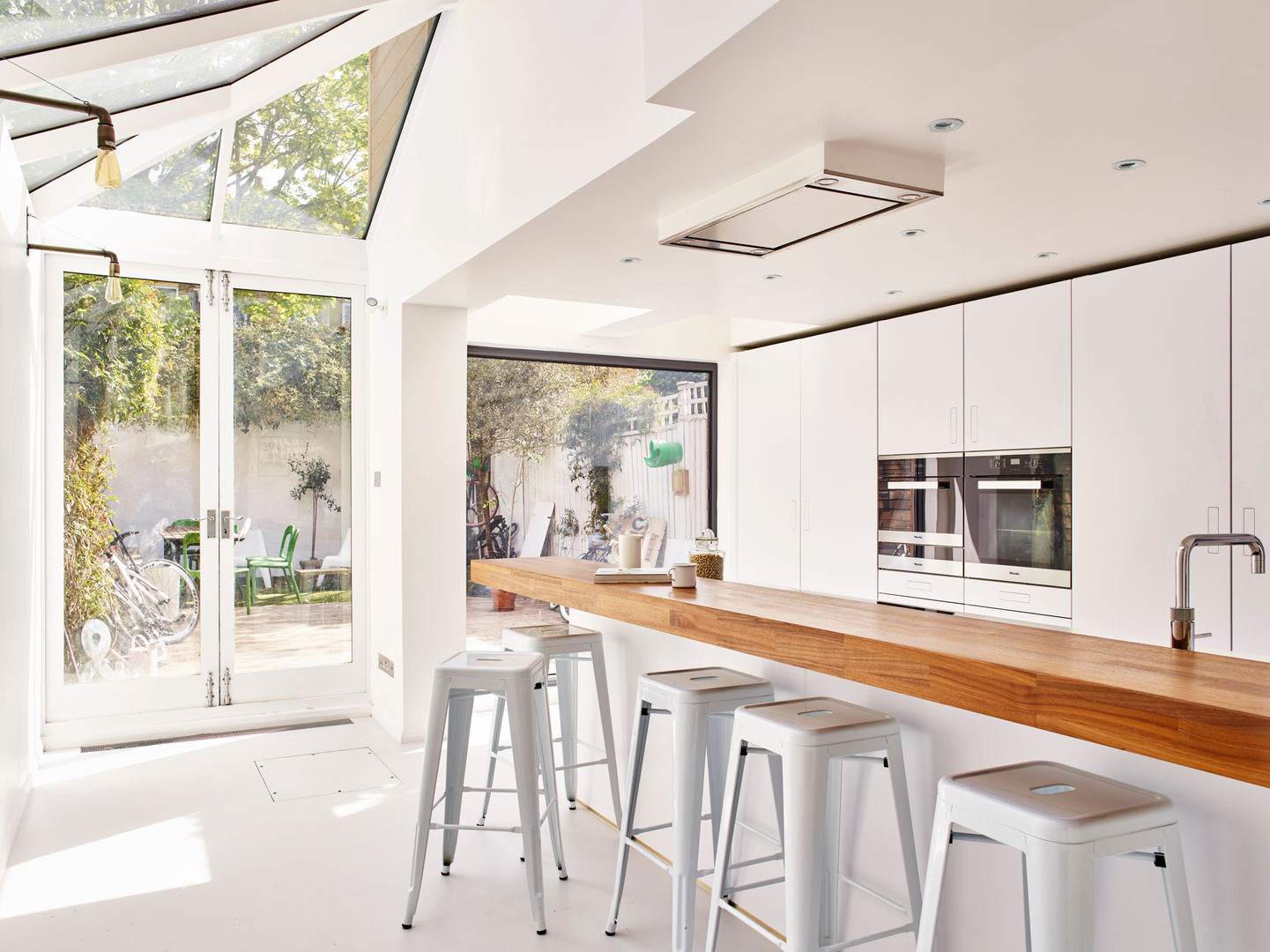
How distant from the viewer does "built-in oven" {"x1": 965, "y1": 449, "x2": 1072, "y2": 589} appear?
396cm

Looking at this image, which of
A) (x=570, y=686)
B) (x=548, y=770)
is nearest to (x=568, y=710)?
(x=570, y=686)

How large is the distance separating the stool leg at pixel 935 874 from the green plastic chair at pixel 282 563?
432 cm

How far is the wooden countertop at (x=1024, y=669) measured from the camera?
4.60 feet

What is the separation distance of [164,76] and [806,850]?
351cm

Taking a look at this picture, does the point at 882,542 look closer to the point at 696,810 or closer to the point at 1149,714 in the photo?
the point at 696,810

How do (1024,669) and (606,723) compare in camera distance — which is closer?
(1024,669)

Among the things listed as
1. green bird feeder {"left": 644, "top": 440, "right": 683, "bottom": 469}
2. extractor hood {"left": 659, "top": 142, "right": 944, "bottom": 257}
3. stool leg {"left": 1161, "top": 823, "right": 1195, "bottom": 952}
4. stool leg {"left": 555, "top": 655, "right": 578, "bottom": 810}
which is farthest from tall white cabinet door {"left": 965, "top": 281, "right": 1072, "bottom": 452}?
stool leg {"left": 1161, "top": 823, "right": 1195, "bottom": 952}

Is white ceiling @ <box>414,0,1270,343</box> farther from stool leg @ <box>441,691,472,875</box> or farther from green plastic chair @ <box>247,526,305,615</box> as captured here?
green plastic chair @ <box>247,526,305,615</box>

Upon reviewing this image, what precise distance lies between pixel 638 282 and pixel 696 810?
2.39 metres

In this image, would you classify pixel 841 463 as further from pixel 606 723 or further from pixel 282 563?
pixel 282 563

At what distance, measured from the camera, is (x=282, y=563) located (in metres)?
5.18

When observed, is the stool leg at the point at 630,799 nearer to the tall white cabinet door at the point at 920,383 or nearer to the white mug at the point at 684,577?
the white mug at the point at 684,577

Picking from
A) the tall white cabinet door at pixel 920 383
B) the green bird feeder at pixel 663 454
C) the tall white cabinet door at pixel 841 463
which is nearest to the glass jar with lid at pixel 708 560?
the tall white cabinet door at pixel 920 383

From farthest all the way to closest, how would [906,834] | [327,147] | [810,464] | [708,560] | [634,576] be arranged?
[810,464] < [327,147] < [708,560] < [634,576] < [906,834]
